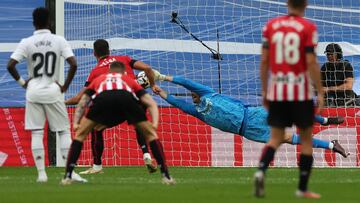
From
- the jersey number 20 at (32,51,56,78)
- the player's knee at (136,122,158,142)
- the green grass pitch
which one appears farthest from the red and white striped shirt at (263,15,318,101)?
the jersey number 20 at (32,51,56,78)

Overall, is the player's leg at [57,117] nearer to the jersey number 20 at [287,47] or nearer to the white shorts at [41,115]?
the white shorts at [41,115]

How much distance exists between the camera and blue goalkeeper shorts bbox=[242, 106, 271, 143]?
18562mm

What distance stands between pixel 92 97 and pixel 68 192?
177 centimetres

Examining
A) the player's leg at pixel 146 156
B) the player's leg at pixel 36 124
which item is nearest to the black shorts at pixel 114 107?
the player's leg at pixel 36 124

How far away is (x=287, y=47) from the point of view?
1052 centimetres

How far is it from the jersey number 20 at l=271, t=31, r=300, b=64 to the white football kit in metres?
3.74

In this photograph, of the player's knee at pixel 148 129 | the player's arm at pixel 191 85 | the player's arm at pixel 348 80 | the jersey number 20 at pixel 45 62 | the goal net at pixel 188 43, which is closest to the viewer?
the player's knee at pixel 148 129

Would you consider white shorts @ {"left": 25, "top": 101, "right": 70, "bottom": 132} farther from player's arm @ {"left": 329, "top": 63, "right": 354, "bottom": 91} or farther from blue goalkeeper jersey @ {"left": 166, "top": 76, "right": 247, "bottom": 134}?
player's arm @ {"left": 329, "top": 63, "right": 354, "bottom": 91}

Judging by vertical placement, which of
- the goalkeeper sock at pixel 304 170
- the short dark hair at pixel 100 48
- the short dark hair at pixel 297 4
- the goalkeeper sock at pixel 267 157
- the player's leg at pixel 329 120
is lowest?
the goalkeeper sock at pixel 304 170

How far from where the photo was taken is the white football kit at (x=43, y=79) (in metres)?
13.4

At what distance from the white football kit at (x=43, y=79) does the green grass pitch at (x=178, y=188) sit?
0.80 metres

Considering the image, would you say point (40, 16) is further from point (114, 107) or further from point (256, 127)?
point (256, 127)

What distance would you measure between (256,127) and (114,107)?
20.5ft

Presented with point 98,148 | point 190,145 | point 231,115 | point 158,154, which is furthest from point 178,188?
point 190,145
